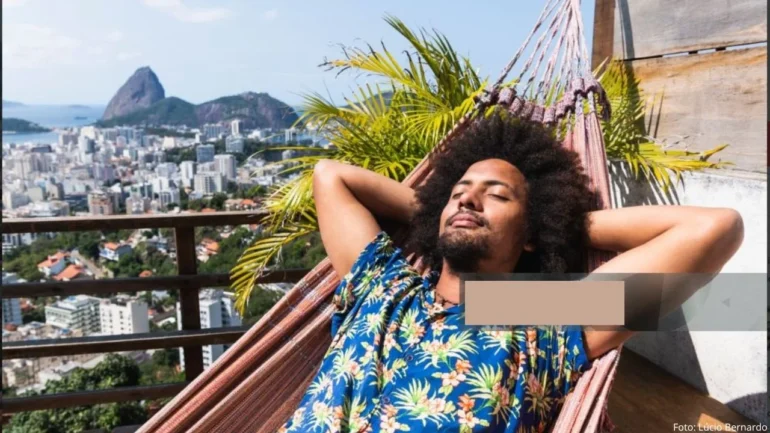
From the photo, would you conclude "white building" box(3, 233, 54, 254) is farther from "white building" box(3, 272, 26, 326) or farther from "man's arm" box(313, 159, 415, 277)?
"man's arm" box(313, 159, 415, 277)

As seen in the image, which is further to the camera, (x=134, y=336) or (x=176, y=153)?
(x=176, y=153)

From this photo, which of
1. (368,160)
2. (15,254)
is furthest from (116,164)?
(368,160)

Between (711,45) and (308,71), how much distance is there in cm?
165

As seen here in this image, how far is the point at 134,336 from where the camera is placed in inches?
97.7

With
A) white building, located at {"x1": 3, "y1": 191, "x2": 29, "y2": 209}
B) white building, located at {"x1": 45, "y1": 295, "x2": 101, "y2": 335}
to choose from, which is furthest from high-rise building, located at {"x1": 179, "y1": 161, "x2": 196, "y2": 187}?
white building, located at {"x1": 3, "y1": 191, "x2": 29, "y2": 209}

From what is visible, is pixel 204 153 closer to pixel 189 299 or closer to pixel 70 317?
pixel 70 317

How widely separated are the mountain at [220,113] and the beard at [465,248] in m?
1.49

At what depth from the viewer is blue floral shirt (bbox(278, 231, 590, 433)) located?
115 centimetres

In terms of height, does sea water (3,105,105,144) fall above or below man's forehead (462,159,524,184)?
above

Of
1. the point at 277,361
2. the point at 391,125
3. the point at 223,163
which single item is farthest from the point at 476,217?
the point at 223,163

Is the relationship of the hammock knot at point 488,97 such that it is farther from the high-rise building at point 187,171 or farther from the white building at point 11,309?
the high-rise building at point 187,171

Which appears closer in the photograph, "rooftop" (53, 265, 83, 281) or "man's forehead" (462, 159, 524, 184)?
"man's forehead" (462, 159, 524, 184)

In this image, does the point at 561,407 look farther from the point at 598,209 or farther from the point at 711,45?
the point at 711,45

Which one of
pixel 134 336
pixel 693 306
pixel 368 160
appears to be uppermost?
pixel 368 160
